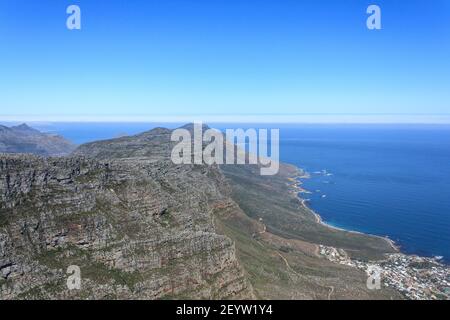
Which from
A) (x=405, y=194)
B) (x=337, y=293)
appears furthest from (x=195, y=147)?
(x=405, y=194)

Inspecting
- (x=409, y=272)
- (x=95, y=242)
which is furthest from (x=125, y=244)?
(x=409, y=272)

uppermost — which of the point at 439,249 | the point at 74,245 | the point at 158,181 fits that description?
the point at 158,181

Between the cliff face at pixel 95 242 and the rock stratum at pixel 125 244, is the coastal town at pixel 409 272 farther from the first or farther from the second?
the cliff face at pixel 95 242

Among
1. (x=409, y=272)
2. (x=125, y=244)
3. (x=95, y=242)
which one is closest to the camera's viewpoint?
(x=95, y=242)

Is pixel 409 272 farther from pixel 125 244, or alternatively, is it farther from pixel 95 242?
pixel 95 242

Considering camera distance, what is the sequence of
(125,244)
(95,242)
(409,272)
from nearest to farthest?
1. (95,242)
2. (125,244)
3. (409,272)

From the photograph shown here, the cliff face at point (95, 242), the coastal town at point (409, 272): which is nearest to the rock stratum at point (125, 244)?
the cliff face at point (95, 242)
